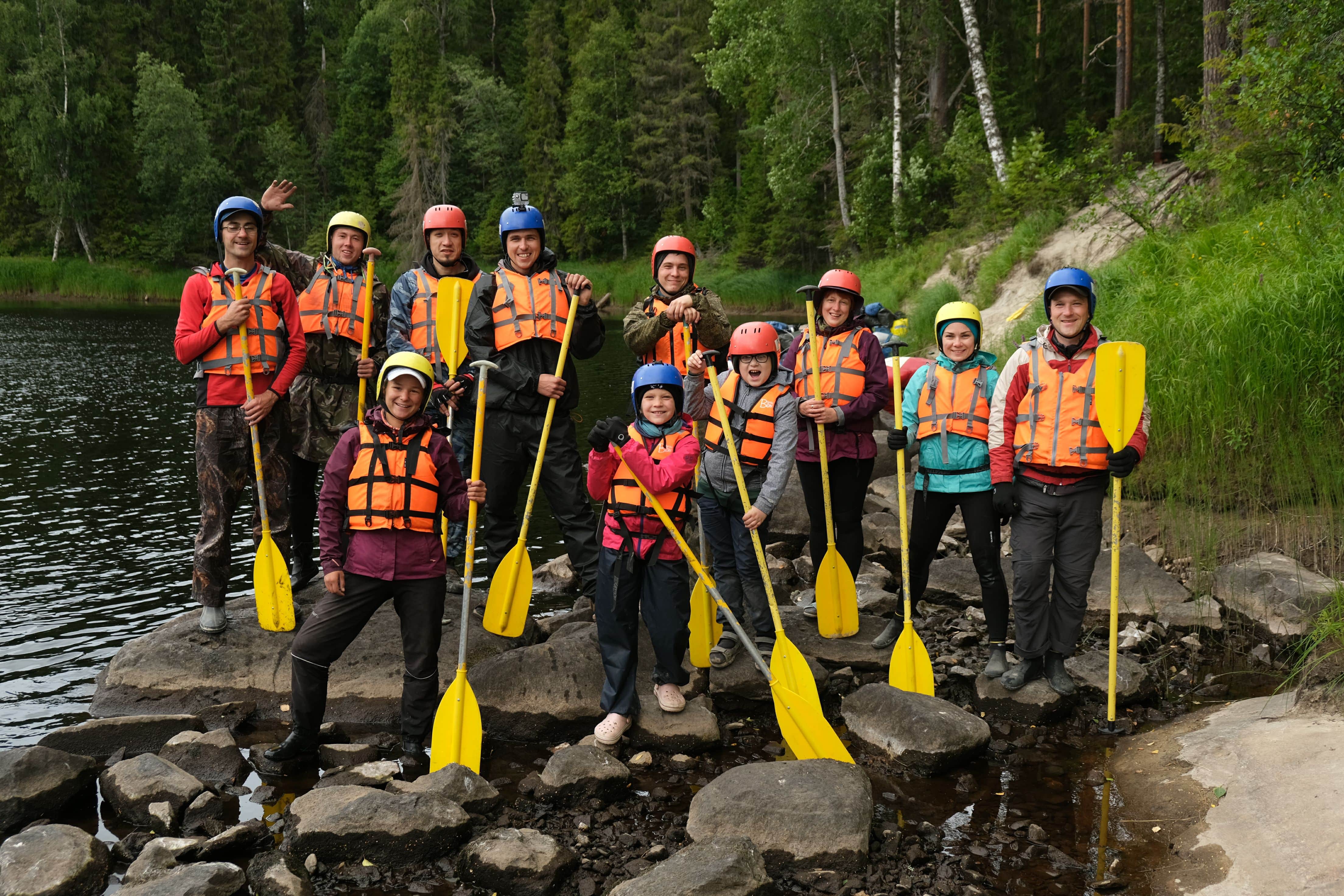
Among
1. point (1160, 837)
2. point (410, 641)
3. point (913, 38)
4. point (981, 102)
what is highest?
point (913, 38)

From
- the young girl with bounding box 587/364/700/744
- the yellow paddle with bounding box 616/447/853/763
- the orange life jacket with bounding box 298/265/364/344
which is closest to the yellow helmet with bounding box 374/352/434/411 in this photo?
the young girl with bounding box 587/364/700/744

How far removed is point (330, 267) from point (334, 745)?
320 centimetres

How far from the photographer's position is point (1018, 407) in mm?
5312

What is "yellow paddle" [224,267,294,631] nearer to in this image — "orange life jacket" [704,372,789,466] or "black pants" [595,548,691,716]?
"black pants" [595,548,691,716]

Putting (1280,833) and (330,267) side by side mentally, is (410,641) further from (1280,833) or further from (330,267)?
(1280,833)

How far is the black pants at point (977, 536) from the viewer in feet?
18.4

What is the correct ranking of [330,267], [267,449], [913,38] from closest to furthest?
[267,449] < [330,267] < [913,38]

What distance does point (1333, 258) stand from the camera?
7.67 meters

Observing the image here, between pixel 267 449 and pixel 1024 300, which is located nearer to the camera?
pixel 267 449

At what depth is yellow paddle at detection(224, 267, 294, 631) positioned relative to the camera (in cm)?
599

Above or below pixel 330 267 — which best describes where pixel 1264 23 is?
above

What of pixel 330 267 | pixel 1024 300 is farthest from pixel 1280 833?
pixel 1024 300

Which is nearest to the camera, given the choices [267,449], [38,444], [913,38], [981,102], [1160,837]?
[1160,837]

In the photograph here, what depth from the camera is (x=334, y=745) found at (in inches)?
205
